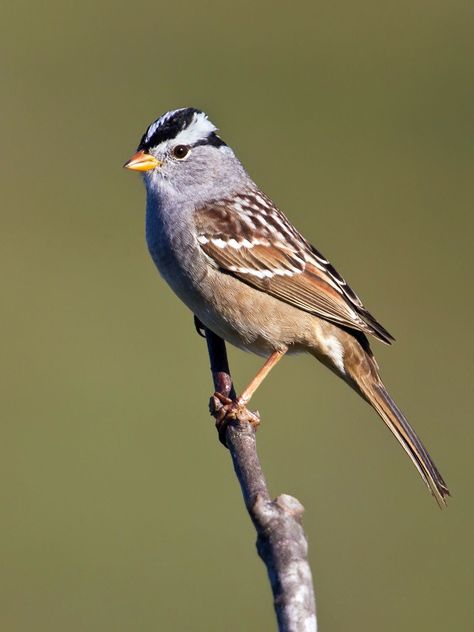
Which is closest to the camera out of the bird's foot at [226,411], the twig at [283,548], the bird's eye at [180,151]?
the twig at [283,548]

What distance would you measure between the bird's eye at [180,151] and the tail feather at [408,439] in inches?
48.3

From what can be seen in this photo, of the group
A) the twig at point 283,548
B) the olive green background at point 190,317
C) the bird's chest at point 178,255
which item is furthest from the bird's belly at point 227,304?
the olive green background at point 190,317

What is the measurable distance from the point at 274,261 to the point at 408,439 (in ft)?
2.98

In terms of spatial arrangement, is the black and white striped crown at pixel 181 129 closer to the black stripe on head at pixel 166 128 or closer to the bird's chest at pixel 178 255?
the black stripe on head at pixel 166 128

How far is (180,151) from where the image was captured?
191 inches

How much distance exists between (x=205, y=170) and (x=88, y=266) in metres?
4.60

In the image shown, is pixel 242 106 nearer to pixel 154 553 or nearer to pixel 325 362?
pixel 154 553

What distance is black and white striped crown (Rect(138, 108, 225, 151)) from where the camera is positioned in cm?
477

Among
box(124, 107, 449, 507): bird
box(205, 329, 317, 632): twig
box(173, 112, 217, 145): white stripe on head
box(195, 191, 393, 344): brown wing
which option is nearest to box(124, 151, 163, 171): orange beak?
box(124, 107, 449, 507): bird

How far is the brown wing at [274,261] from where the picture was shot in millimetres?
4605

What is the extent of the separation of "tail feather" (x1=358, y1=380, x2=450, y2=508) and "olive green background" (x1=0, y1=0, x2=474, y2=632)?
1.66 meters

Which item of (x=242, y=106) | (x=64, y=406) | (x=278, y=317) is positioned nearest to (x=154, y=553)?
(x=64, y=406)

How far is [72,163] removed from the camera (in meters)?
10.1

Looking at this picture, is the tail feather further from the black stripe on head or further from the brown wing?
the black stripe on head
